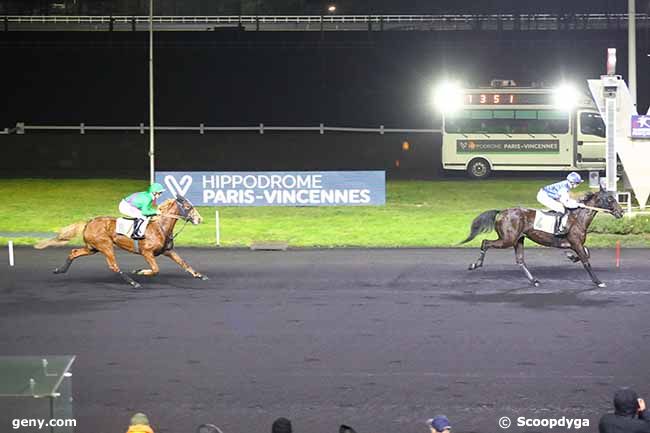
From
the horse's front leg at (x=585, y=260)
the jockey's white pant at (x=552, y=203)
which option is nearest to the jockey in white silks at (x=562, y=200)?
the jockey's white pant at (x=552, y=203)

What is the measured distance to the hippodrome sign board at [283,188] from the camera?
26.0 meters

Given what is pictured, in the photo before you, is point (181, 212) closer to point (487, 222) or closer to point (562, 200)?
point (487, 222)

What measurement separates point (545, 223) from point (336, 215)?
1030 centimetres

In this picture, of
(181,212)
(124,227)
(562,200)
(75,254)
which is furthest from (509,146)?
(75,254)

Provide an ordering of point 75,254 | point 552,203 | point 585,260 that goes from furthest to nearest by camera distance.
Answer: point 75,254, point 552,203, point 585,260

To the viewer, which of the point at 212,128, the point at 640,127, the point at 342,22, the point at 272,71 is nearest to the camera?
the point at 640,127

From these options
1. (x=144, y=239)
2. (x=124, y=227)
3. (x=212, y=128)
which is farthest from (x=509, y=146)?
(x=124, y=227)

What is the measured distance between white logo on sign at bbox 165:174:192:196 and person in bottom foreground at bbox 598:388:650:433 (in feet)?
62.2

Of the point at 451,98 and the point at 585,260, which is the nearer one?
the point at 585,260

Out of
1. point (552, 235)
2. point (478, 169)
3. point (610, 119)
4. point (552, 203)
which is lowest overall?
point (552, 235)

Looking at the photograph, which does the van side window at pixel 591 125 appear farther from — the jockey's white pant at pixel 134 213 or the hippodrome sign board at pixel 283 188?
the jockey's white pant at pixel 134 213

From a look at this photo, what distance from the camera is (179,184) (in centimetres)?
2575

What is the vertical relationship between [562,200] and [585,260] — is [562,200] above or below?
above

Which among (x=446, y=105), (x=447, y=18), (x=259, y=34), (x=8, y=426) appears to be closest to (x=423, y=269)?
(x=8, y=426)
